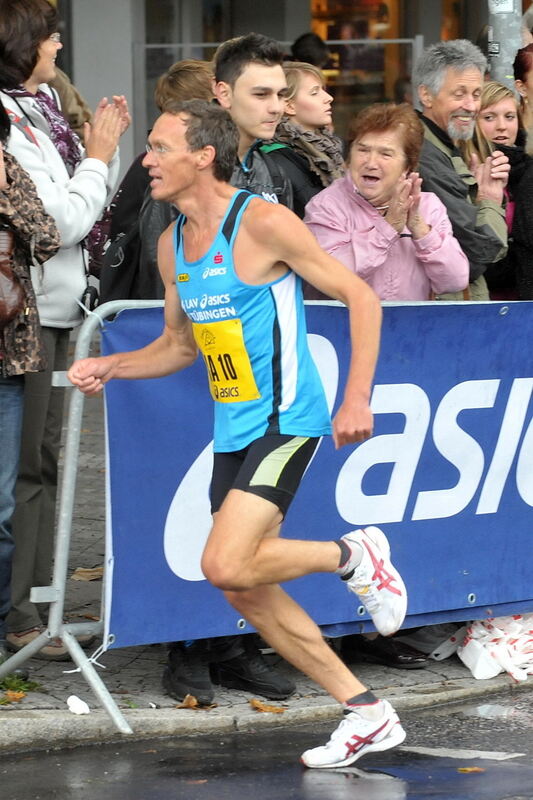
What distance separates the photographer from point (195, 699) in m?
5.48

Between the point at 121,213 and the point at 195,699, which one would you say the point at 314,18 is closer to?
the point at 121,213

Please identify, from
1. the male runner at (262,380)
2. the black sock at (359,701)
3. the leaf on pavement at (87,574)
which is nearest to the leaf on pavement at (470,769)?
the male runner at (262,380)

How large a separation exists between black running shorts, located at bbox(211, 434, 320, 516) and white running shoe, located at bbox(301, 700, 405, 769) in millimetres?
731

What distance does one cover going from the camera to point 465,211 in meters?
6.31

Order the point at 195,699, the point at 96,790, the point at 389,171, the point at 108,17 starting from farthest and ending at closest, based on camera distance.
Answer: the point at 108,17 → the point at 389,171 → the point at 195,699 → the point at 96,790

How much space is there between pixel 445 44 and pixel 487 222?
1090 millimetres

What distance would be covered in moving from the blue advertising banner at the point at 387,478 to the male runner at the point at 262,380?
35 centimetres

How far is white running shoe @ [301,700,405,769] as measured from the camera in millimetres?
4922

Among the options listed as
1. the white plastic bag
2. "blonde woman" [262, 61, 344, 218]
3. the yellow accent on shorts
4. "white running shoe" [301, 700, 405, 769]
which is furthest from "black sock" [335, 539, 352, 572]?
"blonde woman" [262, 61, 344, 218]

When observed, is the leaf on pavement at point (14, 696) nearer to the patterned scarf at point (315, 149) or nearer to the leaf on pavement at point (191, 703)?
the leaf on pavement at point (191, 703)

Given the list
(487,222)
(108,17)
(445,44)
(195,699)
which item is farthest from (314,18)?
(195,699)

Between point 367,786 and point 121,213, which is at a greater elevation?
point 121,213

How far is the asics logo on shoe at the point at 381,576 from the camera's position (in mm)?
5094

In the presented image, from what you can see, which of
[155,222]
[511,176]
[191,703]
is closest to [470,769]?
[191,703]
